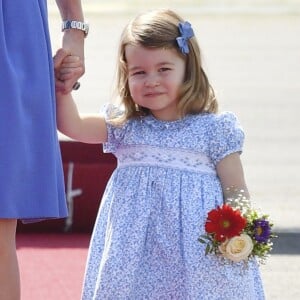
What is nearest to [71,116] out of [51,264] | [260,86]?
[51,264]

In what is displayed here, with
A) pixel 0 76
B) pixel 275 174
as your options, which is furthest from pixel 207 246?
pixel 275 174

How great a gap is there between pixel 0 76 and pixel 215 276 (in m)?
1.12

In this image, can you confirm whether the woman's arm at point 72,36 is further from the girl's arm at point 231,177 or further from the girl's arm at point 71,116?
the girl's arm at point 231,177

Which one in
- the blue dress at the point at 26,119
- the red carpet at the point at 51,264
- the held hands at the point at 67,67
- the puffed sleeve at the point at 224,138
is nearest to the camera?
the blue dress at the point at 26,119

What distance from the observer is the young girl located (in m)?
4.20

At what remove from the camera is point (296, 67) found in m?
18.1

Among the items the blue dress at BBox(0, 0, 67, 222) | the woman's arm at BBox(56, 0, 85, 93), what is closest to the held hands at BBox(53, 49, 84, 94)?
the woman's arm at BBox(56, 0, 85, 93)

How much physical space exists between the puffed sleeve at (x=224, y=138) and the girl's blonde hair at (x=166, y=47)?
0.08m

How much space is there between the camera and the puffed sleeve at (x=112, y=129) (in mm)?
4340

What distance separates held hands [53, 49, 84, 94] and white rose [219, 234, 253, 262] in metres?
0.72

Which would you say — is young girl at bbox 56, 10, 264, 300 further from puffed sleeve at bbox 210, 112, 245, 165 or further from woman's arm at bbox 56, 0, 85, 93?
woman's arm at bbox 56, 0, 85, 93

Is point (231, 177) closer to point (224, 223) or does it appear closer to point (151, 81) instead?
point (224, 223)

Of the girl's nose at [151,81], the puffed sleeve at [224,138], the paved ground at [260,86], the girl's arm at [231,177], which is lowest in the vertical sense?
the paved ground at [260,86]

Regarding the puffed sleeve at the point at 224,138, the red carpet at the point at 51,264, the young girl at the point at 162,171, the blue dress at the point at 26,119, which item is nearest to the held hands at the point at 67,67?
the young girl at the point at 162,171
